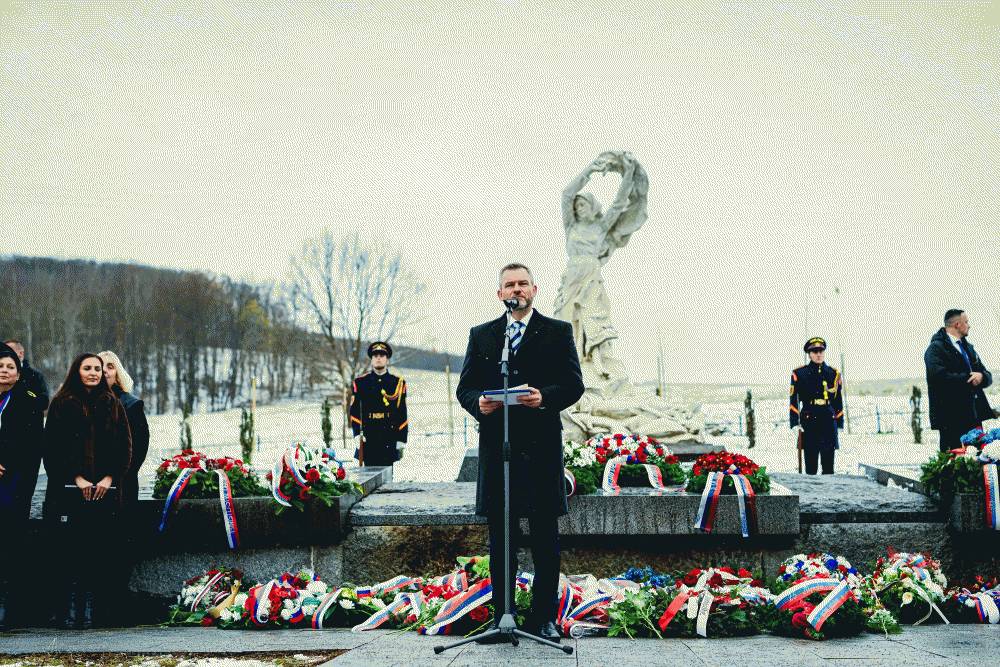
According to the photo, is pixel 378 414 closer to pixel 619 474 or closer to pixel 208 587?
pixel 619 474

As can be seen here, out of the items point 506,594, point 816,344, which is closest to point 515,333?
point 506,594

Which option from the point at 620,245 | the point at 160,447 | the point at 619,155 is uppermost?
the point at 619,155

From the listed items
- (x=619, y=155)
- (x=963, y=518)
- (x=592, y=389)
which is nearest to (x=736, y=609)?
(x=963, y=518)

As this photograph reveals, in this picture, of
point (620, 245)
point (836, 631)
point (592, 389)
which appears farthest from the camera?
point (620, 245)

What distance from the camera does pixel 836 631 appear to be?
443cm

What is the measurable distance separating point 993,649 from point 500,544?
2.35 m

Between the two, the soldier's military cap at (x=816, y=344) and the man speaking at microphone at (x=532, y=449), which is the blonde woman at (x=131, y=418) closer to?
the man speaking at microphone at (x=532, y=449)

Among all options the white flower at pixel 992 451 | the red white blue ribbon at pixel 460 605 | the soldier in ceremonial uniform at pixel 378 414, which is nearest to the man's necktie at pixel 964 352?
the white flower at pixel 992 451

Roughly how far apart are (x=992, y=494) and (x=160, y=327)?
56.0m

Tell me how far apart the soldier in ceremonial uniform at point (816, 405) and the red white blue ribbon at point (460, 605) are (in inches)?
254

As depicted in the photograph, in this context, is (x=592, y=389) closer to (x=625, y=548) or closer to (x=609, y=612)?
(x=625, y=548)

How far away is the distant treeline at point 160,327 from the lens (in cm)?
5097

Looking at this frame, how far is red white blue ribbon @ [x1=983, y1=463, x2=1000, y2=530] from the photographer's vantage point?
5555 millimetres

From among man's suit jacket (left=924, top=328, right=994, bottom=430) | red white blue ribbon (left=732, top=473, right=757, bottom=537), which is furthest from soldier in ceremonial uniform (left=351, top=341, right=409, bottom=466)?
man's suit jacket (left=924, top=328, right=994, bottom=430)
